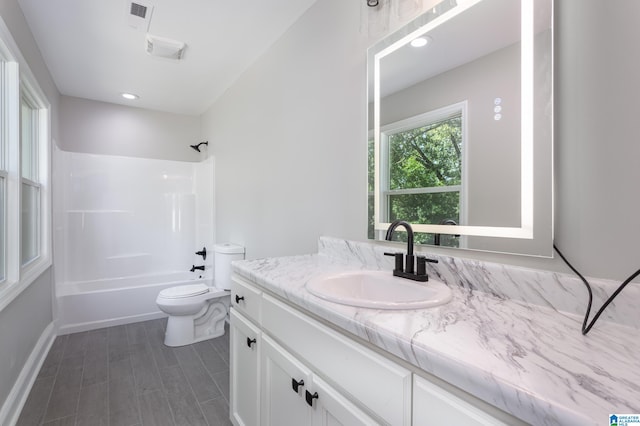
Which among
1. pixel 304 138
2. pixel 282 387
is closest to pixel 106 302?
pixel 304 138

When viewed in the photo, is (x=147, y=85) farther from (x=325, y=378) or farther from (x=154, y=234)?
(x=325, y=378)

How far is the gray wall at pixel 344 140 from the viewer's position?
2.54ft

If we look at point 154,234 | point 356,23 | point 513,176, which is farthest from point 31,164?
point 513,176

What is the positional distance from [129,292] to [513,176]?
3725mm

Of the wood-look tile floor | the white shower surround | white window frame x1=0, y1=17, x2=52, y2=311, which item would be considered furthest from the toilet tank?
white window frame x1=0, y1=17, x2=52, y2=311

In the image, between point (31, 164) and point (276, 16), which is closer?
point (276, 16)

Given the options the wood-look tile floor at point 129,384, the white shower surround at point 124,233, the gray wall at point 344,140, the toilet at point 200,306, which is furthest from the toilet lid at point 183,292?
the white shower surround at point 124,233

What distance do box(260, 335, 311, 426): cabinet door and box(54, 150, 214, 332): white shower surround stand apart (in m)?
2.58

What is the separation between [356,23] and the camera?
5.16ft

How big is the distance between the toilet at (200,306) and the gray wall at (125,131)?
1.86 metres

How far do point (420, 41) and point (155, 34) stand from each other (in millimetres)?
1955

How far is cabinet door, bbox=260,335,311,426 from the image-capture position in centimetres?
101

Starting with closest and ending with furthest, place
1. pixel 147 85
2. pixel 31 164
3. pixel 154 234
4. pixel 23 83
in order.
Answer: pixel 23 83 < pixel 31 164 < pixel 147 85 < pixel 154 234

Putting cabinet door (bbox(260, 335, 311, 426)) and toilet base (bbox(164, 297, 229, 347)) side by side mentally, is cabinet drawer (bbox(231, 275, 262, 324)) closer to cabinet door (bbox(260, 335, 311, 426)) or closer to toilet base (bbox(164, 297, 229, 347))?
cabinet door (bbox(260, 335, 311, 426))
